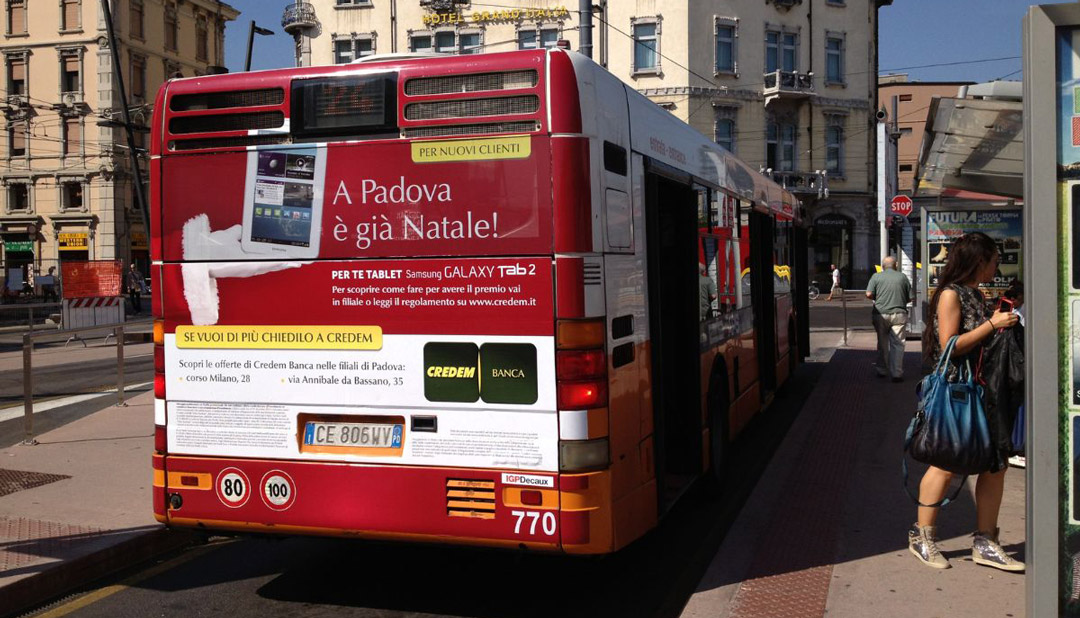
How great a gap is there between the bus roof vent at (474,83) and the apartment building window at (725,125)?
40.1 m

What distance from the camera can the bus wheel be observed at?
754 cm

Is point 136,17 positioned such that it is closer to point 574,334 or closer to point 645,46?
point 645,46

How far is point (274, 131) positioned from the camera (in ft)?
17.3

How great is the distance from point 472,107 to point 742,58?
41449 mm

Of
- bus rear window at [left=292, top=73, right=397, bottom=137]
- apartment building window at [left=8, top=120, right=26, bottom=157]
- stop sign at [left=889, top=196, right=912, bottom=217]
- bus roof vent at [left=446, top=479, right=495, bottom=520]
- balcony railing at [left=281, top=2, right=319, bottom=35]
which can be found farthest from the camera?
apartment building window at [left=8, top=120, right=26, bottom=157]

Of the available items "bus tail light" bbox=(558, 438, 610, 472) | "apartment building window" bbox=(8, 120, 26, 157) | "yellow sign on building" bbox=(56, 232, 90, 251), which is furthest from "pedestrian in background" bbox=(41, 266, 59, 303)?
"bus tail light" bbox=(558, 438, 610, 472)

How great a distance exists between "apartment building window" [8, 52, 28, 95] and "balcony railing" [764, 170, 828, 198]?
38966mm

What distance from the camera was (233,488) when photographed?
211 inches

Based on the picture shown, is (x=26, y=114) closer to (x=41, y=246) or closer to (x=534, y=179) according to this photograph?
(x=41, y=246)

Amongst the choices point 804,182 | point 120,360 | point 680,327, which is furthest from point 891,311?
point 804,182

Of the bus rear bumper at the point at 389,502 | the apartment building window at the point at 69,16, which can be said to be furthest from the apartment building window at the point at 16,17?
the bus rear bumper at the point at 389,502

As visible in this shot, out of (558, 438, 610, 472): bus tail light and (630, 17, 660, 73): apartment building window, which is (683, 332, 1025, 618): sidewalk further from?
(630, 17, 660, 73): apartment building window

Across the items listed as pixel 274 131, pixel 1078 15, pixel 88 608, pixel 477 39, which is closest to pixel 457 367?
pixel 274 131

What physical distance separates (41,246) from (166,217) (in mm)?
53165
